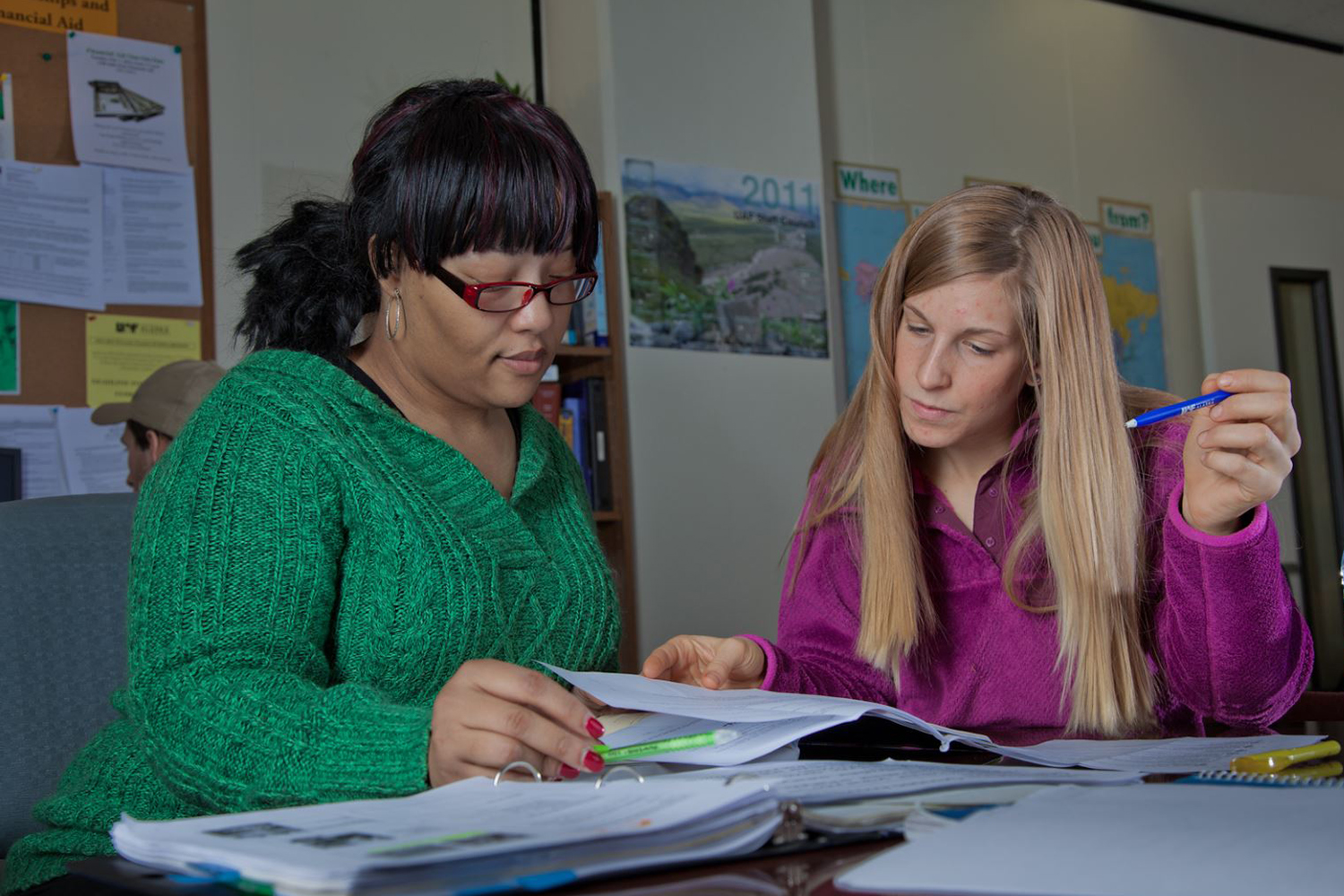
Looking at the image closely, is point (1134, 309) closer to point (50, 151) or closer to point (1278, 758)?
point (50, 151)

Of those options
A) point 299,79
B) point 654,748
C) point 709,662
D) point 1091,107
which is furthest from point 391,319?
point 1091,107

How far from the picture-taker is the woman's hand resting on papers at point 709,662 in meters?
1.14

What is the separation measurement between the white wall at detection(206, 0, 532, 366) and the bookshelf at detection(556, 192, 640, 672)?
0.62 metres

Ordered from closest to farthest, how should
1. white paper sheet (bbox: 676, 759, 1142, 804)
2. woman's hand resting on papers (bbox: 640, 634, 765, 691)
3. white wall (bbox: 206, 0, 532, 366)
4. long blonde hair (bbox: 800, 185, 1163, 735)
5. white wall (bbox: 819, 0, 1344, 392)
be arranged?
1. white paper sheet (bbox: 676, 759, 1142, 804)
2. woman's hand resting on papers (bbox: 640, 634, 765, 691)
3. long blonde hair (bbox: 800, 185, 1163, 735)
4. white wall (bbox: 206, 0, 532, 366)
5. white wall (bbox: 819, 0, 1344, 392)

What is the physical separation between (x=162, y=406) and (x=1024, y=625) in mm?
1790

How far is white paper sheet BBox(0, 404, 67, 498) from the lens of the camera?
2.81 meters

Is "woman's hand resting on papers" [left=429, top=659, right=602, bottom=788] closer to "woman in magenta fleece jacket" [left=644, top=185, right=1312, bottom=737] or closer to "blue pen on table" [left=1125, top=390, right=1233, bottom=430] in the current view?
"woman in magenta fleece jacket" [left=644, top=185, right=1312, bottom=737]

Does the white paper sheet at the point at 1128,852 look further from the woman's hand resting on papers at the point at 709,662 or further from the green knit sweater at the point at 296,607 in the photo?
the woman's hand resting on papers at the point at 709,662

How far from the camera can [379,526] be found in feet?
3.29

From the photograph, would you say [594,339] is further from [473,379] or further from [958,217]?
[473,379]

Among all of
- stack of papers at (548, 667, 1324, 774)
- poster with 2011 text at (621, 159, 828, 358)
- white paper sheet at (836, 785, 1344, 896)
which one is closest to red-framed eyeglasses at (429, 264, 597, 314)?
stack of papers at (548, 667, 1324, 774)

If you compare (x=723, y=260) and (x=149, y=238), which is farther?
(x=723, y=260)

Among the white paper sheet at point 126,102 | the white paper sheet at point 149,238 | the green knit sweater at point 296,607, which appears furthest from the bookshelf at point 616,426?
the green knit sweater at point 296,607

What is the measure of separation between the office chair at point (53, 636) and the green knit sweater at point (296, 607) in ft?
1.10
